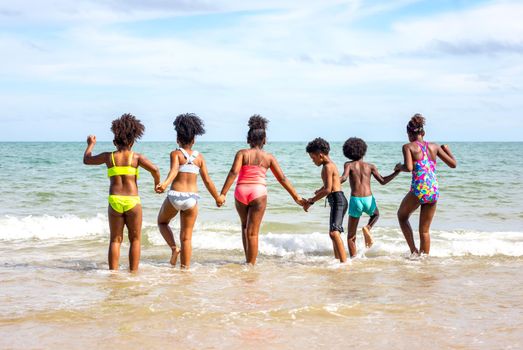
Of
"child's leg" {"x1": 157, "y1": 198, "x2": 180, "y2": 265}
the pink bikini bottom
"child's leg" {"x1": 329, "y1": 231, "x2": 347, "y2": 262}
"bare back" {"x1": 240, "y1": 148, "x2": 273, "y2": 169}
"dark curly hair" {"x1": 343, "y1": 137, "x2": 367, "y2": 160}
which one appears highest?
"dark curly hair" {"x1": 343, "y1": 137, "x2": 367, "y2": 160}

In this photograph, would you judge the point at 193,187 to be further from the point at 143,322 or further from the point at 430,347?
the point at 430,347

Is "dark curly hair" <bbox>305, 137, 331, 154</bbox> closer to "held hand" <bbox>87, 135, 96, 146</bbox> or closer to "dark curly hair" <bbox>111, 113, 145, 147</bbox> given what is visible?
"dark curly hair" <bbox>111, 113, 145, 147</bbox>

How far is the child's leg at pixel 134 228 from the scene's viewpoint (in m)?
6.92

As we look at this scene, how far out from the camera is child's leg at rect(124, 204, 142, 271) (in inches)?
273

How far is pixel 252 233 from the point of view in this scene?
7.72 m

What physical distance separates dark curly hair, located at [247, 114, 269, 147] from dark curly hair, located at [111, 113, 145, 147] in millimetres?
1399

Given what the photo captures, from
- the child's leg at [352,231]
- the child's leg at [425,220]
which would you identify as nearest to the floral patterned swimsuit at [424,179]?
the child's leg at [425,220]

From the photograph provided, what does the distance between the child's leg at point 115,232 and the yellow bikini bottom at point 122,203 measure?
0.07 m

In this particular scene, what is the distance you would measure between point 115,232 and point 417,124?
160 inches

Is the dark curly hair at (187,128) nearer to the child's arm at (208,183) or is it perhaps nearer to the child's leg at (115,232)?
the child's arm at (208,183)

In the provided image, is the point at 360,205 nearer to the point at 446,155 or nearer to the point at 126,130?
the point at 446,155

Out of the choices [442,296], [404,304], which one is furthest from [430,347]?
[442,296]

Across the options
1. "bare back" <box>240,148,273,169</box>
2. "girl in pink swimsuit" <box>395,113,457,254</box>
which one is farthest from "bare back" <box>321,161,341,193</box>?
"girl in pink swimsuit" <box>395,113,457,254</box>

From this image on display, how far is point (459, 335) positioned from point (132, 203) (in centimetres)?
379
